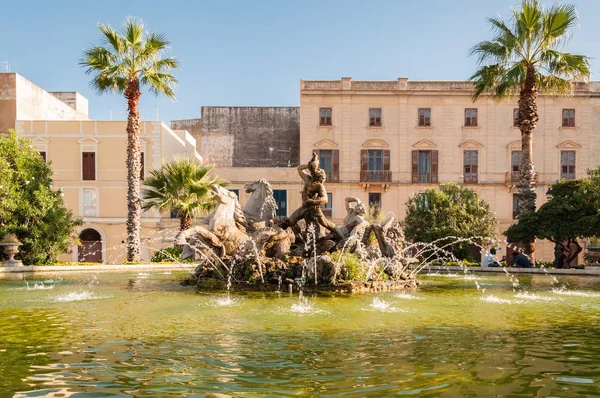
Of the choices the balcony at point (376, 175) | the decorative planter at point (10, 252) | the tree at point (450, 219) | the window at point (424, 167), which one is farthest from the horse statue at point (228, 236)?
the window at point (424, 167)

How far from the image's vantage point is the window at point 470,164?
128 feet

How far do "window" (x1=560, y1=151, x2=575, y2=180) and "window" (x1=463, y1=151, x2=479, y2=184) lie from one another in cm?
588

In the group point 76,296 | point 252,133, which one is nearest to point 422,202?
point 252,133

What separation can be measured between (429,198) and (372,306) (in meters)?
20.9

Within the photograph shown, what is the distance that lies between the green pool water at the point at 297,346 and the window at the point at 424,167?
2788 cm

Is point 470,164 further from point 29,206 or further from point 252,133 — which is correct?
point 29,206

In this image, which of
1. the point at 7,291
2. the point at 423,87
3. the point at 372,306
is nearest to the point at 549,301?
the point at 372,306

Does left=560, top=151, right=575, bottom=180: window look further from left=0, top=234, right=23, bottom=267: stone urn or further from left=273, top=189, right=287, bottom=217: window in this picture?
left=0, top=234, right=23, bottom=267: stone urn

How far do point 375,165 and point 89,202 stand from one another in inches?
761

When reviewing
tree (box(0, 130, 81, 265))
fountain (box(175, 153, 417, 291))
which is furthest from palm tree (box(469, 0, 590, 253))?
tree (box(0, 130, 81, 265))

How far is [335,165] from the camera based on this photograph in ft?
128

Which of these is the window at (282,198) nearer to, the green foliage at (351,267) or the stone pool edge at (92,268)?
the stone pool edge at (92,268)

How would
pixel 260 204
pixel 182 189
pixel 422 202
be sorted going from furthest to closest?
pixel 422 202
pixel 182 189
pixel 260 204

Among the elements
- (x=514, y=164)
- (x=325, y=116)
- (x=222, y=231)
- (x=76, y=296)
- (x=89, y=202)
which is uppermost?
(x=325, y=116)
